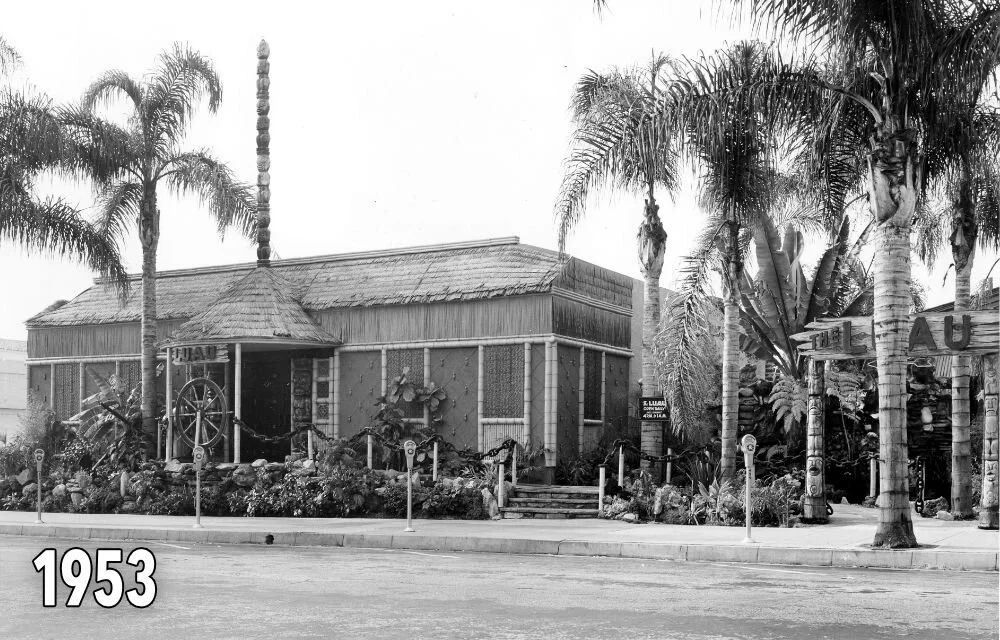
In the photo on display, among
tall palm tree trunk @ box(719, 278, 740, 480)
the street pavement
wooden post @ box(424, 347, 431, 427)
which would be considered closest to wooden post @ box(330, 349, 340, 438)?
wooden post @ box(424, 347, 431, 427)

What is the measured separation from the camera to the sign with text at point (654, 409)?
20609mm

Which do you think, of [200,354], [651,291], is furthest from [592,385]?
[200,354]

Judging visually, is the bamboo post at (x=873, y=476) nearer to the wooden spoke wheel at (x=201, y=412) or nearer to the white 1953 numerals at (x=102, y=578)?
the white 1953 numerals at (x=102, y=578)

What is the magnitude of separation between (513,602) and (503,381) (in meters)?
13.3

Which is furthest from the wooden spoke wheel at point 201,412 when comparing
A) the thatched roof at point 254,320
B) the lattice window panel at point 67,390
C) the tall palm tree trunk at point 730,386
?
the tall palm tree trunk at point 730,386

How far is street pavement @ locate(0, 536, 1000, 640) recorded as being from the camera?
838 centimetres

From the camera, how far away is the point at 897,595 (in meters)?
10.2

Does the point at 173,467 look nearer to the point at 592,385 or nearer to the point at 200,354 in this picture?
the point at 200,354

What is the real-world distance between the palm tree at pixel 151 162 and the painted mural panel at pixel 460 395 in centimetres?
647

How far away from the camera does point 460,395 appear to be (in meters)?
23.5

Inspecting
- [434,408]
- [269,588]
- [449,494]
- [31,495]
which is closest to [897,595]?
[269,588]

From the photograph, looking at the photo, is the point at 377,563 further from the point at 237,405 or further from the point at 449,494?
the point at 237,405

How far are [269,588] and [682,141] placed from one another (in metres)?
8.25

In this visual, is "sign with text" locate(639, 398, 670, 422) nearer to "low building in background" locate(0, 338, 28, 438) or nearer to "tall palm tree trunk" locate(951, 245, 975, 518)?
"tall palm tree trunk" locate(951, 245, 975, 518)
